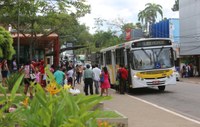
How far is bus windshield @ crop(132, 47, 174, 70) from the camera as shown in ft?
72.2

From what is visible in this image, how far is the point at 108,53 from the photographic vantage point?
28328 millimetres

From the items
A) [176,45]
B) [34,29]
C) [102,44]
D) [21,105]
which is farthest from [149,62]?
[102,44]

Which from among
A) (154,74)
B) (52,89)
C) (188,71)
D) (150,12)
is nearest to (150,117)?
(154,74)

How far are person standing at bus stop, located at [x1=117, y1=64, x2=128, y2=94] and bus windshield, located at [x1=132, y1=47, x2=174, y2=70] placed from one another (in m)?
0.61

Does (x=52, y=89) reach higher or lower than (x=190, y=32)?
lower

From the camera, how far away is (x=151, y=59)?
22.0 metres

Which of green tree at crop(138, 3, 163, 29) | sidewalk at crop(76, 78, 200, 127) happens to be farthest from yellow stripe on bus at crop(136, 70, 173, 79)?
green tree at crop(138, 3, 163, 29)

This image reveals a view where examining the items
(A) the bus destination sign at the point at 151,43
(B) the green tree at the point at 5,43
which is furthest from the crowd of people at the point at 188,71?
(B) the green tree at the point at 5,43

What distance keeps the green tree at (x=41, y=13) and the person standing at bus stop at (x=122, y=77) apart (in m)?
4.30

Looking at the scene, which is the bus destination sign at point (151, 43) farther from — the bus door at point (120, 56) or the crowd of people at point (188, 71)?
the crowd of people at point (188, 71)

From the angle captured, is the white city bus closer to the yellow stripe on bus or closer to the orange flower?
the yellow stripe on bus

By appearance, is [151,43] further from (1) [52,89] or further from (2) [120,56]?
(1) [52,89]

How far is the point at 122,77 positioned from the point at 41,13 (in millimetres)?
5873

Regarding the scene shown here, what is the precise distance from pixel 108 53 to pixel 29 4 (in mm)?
13587
